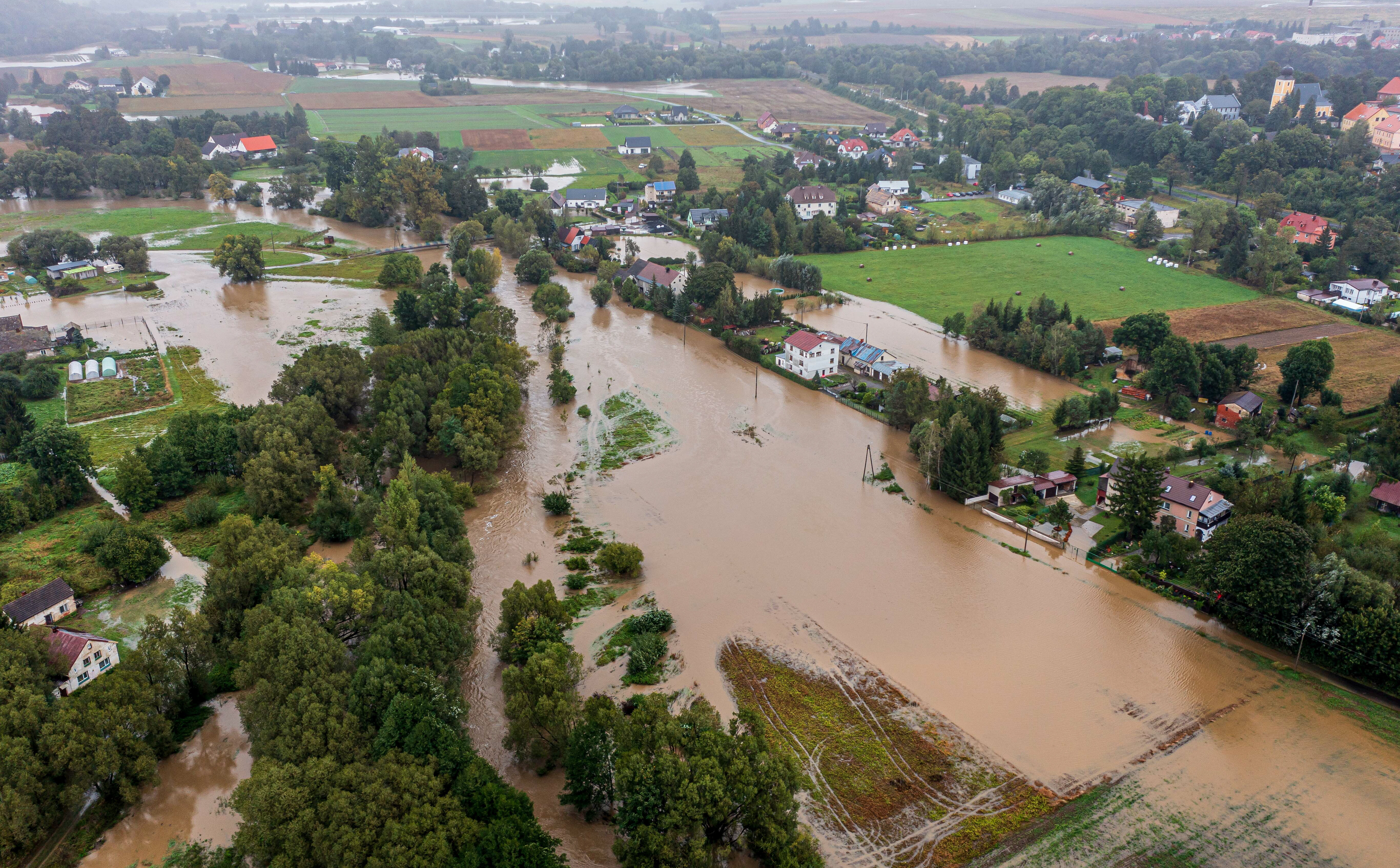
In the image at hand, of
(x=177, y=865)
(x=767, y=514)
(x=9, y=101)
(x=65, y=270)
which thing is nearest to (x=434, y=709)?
(x=177, y=865)

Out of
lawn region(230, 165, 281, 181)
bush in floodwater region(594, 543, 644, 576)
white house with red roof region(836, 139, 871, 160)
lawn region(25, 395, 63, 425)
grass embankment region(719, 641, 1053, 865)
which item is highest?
white house with red roof region(836, 139, 871, 160)

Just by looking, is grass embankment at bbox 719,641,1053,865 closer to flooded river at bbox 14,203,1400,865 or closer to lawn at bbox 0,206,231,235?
flooded river at bbox 14,203,1400,865

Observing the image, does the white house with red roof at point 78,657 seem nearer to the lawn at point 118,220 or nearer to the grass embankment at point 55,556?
the grass embankment at point 55,556

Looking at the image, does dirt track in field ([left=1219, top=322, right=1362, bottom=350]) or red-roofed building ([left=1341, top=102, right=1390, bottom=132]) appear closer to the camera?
dirt track in field ([left=1219, top=322, right=1362, bottom=350])

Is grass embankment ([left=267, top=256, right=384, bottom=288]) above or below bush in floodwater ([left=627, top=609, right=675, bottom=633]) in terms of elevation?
above

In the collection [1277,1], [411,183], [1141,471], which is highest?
[1277,1]

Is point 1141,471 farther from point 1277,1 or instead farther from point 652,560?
point 1277,1

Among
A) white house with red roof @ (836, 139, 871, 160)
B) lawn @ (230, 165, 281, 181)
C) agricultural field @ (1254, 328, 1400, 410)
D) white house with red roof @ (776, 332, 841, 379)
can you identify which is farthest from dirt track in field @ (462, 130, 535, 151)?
agricultural field @ (1254, 328, 1400, 410)
